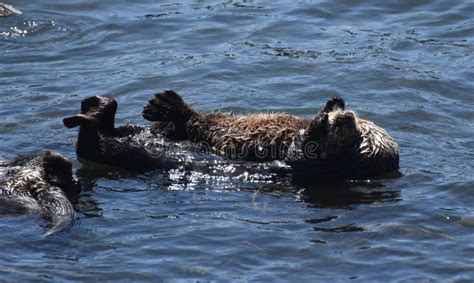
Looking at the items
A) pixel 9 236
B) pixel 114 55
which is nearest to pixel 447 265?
pixel 9 236

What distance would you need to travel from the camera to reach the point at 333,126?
8617 millimetres

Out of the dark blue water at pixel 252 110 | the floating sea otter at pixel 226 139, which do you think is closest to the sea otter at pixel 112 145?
the floating sea otter at pixel 226 139

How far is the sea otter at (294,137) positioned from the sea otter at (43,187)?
1057 millimetres

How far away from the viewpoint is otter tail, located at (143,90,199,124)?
9016mm

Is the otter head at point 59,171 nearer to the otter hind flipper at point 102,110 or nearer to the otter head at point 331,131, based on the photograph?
the otter hind flipper at point 102,110

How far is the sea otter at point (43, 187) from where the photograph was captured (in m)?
7.80

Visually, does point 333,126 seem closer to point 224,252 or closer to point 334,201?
point 334,201

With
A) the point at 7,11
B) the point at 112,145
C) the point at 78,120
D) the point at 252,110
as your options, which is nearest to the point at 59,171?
the point at 78,120

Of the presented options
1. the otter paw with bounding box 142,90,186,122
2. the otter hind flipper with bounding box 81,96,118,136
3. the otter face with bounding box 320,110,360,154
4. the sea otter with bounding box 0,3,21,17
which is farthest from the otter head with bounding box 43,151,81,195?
the sea otter with bounding box 0,3,21,17

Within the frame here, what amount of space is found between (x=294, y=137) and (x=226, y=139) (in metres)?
0.60

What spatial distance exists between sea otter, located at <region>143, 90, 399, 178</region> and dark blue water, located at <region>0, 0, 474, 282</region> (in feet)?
0.65

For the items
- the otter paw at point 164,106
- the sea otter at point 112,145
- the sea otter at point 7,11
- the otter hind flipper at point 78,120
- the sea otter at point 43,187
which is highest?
the sea otter at point 7,11

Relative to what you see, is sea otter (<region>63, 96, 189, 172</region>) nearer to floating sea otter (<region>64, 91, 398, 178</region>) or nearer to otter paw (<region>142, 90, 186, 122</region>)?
floating sea otter (<region>64, 91, 398, 178</region>)

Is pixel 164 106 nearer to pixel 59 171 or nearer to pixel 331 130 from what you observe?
pixel 59 171
